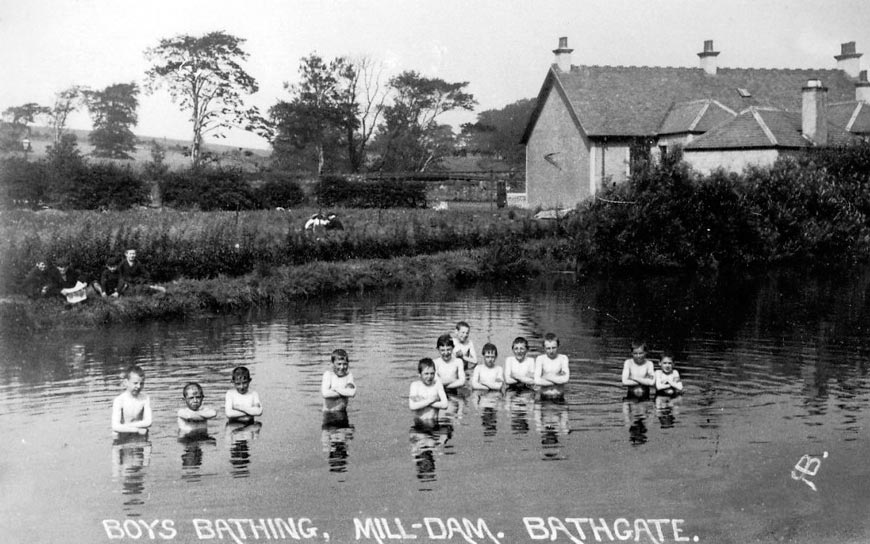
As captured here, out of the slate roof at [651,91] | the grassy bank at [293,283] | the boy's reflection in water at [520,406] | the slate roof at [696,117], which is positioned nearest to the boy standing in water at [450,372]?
the boy's reflection in water at [520,406]

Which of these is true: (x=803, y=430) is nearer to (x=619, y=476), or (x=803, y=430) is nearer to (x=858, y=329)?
(x=619, y=476)

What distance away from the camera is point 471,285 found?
36.0m

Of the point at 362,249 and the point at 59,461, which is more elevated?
the point at 362,249

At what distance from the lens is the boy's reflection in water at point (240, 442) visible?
13125mm

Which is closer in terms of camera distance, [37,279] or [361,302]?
[37,279]

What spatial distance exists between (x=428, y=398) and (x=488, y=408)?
1.73 meters

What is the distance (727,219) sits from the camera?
4075 cm

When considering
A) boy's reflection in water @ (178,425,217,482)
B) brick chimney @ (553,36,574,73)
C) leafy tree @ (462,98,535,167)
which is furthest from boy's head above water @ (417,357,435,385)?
leafy tree @ (462,98,535,167)

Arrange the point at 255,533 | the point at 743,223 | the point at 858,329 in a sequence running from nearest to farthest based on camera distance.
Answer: the point at 255,533 → the point at 858,329 → the point at 743,223

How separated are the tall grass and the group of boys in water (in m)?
12.4

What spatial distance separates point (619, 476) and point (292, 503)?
4292 mm

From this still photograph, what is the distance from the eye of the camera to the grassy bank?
24594mm

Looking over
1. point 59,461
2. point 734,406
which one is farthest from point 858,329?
point 59,461

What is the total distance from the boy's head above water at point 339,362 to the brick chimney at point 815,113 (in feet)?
123
